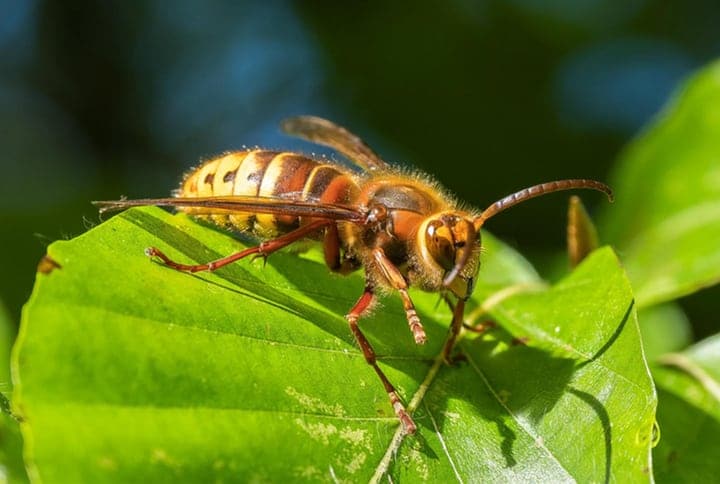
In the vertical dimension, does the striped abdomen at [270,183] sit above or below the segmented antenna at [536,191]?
below

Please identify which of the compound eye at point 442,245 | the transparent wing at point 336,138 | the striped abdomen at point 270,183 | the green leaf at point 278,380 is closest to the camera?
the green leaf at point 278,380

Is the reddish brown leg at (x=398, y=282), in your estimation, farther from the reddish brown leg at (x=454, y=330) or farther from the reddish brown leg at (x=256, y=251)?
the reddish brown leg at (x=256, y=251)

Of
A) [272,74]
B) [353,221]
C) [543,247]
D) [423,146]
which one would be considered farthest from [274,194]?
[272,74]

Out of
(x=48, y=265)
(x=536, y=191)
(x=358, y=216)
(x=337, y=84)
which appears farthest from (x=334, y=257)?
(x=337, y=84)

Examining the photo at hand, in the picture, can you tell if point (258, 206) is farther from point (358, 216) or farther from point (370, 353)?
point (370, 353)

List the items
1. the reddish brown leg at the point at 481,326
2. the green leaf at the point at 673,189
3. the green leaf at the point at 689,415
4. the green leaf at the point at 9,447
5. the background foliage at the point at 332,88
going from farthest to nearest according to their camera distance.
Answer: the background foliage at the point at 332,88
the green leaf at the point at 673,189
the reddish brown leg at the point at 481,326
the green leaf at the point at 689,415
the green leaf at the point at 9,447

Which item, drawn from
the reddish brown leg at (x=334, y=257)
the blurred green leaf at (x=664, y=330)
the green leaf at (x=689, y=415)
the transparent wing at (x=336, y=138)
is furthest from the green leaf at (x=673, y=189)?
the reddish brown leg at (x=334, y=257)

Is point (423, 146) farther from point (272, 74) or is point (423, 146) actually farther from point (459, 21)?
point (272, 74)
